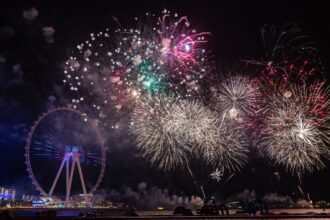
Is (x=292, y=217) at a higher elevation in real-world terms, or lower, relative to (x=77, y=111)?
lower

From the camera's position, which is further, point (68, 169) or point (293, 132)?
point (68, 169)

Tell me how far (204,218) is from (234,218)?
2537mm

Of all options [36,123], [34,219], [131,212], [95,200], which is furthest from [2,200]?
[34,219]

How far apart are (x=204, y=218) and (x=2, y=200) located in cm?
15357

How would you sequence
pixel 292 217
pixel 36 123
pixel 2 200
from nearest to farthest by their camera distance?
pixel 292 217, pixel 36 123, pixel 2 200

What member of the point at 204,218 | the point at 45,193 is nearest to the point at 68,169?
the point at 45,193

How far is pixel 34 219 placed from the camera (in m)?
29.9

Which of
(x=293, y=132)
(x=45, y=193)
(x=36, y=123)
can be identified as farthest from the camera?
(x=45, y=193)

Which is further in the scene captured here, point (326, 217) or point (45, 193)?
point (45, 193)

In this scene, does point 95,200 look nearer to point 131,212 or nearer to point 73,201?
point 73,201

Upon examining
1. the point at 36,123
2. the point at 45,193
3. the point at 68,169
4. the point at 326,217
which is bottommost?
the point at 326,217

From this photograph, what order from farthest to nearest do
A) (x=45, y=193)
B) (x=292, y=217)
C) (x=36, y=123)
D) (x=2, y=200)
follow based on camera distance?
(x=2, y=200) → (x=45, y=193) → (x=36, y=123) → (x=292, y=217)

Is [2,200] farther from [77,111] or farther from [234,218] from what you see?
[234,218]

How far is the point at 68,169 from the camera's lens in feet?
472
